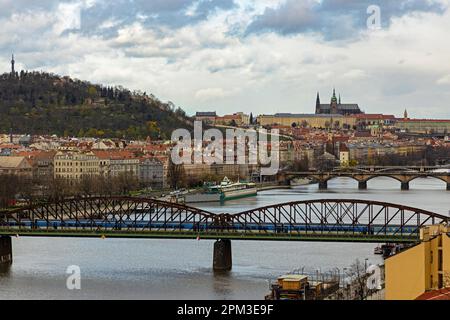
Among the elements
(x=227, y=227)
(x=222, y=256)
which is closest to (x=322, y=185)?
(x=227, y=227)

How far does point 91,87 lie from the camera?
88625mm

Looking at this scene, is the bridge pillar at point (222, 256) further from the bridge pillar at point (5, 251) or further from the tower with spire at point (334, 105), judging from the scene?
the tower with spire at point (334, 105)

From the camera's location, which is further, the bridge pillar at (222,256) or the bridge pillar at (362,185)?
the bridge pillar at (362,185)

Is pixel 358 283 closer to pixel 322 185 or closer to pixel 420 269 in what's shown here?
pixel 420 269

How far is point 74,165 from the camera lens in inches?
1959

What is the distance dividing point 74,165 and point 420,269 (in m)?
42.2

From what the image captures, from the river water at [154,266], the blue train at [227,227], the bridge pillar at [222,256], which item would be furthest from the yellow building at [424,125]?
the bridge pillar at [222,256]

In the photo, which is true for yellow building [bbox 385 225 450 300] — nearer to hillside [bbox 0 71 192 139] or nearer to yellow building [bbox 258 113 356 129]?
hillside [bbox 0 71 192 139]

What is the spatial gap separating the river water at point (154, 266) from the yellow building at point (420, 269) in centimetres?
616

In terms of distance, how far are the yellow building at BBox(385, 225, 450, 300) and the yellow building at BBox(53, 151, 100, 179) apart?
40.9 metres

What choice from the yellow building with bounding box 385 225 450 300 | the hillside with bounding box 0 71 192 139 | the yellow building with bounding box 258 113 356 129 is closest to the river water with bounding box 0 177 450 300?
the yellow building with bounding box 385 225 450 300

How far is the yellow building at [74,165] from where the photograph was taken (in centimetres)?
4947

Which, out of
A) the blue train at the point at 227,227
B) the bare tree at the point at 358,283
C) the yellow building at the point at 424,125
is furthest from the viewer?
the yellow building at the point at 424,125
